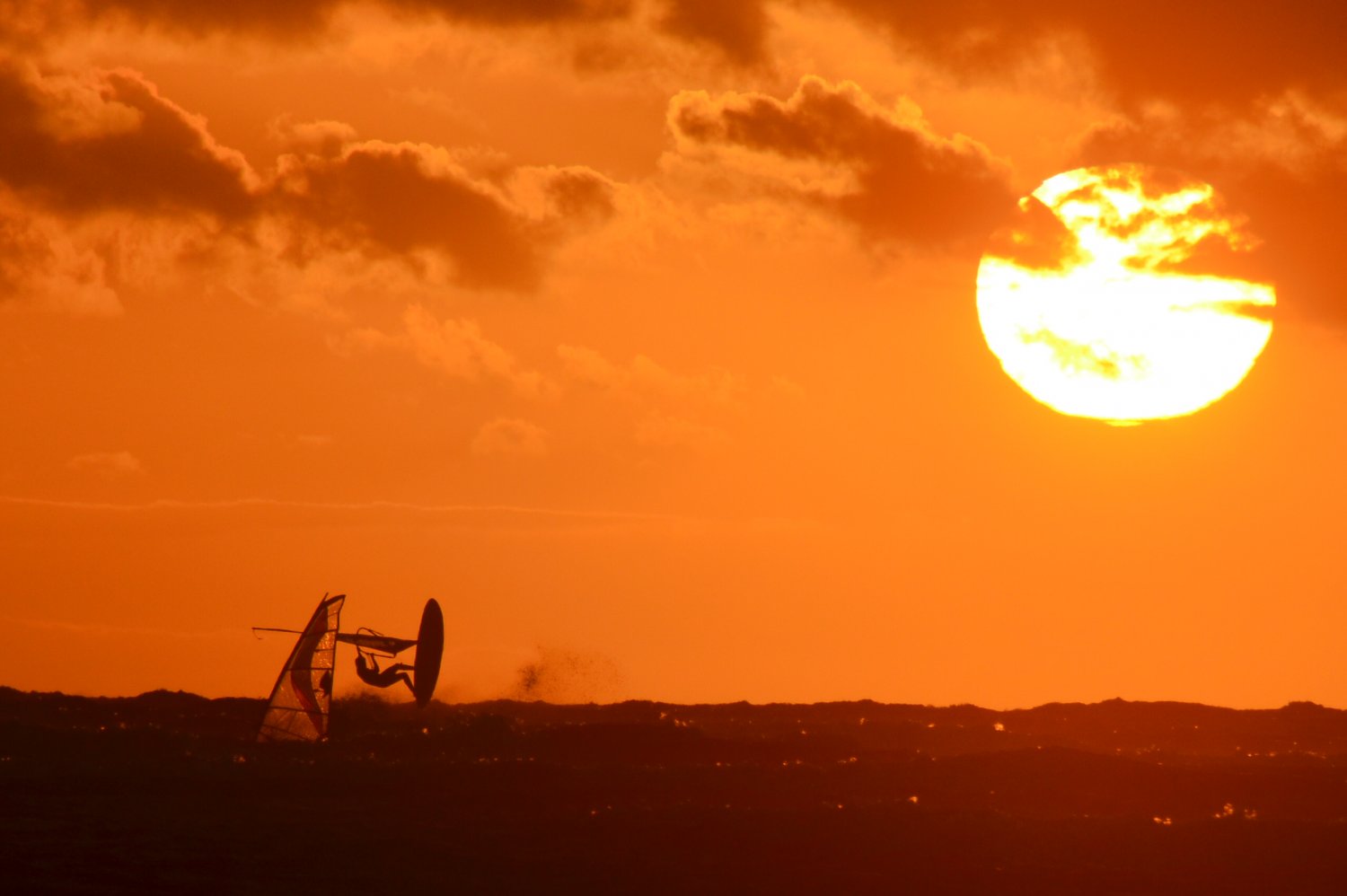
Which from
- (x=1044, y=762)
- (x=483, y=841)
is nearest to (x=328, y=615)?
(x=483, y=841)

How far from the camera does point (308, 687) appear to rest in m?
83.9

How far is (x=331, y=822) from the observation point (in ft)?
218

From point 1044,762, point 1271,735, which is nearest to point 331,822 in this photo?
point 1044,762

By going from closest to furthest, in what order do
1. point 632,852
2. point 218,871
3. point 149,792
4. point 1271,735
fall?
1. point 218,871
2. point 632,852
3. point 149,792
4. point 1271,735

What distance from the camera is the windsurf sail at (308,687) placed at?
82375mm

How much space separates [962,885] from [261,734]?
36348mm

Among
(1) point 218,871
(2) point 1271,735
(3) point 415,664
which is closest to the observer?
(1) point 218,871

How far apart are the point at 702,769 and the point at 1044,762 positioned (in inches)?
618

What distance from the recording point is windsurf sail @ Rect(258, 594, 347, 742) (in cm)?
8238

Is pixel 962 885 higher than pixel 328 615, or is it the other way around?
pixel 328 615

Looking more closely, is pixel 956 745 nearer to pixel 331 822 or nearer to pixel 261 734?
pixel 261 734

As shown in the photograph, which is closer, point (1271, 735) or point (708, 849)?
point (708, 849)

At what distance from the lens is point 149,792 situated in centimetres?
7044

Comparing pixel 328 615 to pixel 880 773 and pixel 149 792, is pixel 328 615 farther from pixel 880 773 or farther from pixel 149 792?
pixel 880 773
